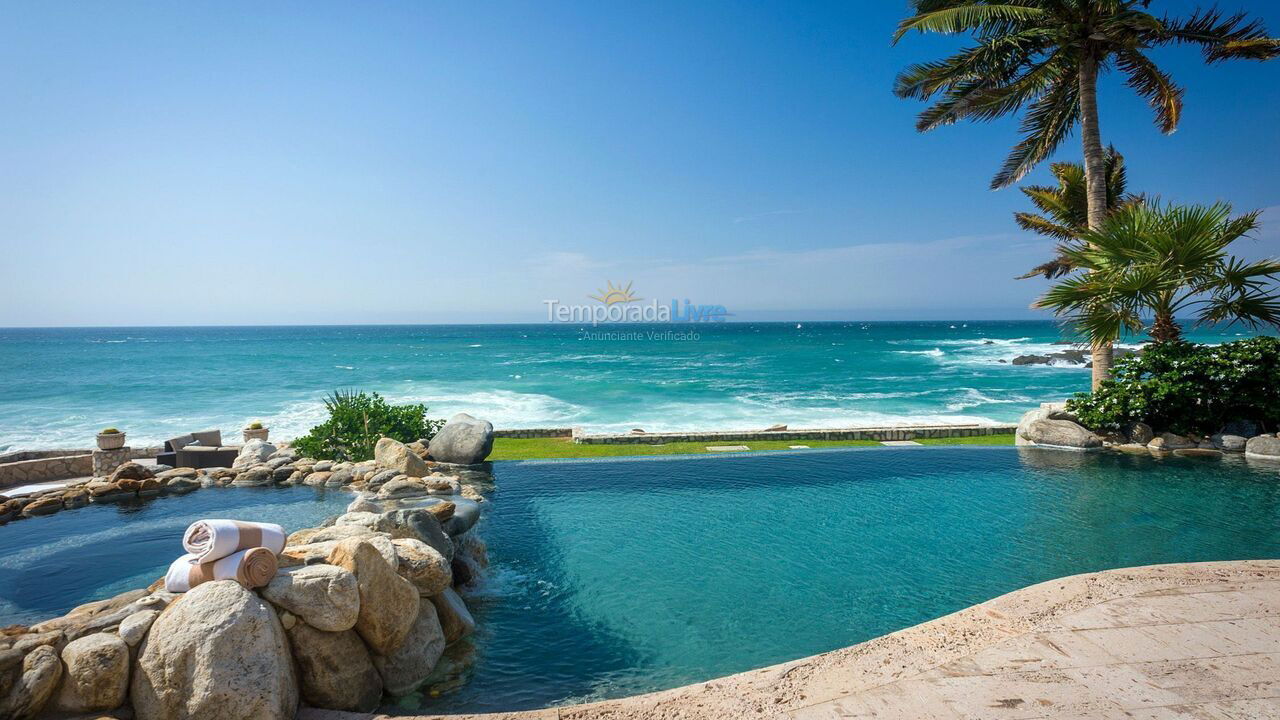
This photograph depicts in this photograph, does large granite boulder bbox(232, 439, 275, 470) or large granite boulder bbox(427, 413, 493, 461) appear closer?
large granite boulder bbox(232, 439, 275, 470)

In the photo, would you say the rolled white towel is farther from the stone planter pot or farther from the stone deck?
the stone planter pot

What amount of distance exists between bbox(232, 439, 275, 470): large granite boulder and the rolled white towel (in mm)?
8321

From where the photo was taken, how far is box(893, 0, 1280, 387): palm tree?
45.8 ft

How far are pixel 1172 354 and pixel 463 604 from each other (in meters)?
15.1

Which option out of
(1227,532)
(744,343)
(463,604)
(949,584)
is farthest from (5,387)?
(744,343)

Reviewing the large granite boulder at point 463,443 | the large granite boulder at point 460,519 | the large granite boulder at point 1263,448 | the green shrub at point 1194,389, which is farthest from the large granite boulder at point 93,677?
the large granite boulder at point 1263,448

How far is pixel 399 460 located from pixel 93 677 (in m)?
7.17

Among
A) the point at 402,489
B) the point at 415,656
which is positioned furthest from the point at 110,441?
the point at 415,656

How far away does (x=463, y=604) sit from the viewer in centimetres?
625

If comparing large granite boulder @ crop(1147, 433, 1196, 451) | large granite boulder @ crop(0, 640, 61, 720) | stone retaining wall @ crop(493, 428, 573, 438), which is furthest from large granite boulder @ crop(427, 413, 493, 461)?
large granite boulder @ crop(1147, 433, 1196, 451)

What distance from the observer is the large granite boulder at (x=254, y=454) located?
483 inches

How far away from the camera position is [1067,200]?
63.7ft

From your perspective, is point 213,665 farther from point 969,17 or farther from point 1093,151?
point 1093,151

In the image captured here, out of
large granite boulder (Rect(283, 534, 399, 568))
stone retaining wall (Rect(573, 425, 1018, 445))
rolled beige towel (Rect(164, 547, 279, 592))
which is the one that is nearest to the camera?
rolled beige towel (Rect(164, 547, 279, 592))
